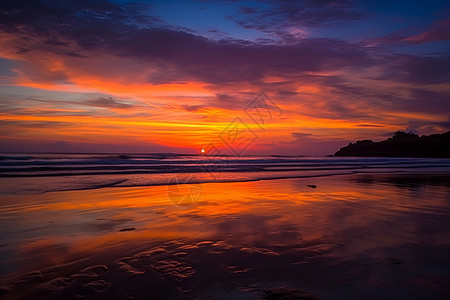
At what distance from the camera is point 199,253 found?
166 inches

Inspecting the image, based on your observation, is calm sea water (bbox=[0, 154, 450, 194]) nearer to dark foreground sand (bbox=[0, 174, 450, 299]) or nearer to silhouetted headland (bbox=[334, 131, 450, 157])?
dark foreground sand (bbox=[0, 174, 450, 299])

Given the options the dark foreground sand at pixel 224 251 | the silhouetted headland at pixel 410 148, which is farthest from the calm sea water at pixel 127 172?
the silhouetted headland at pixel 410 148

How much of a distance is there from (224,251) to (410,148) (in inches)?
3434

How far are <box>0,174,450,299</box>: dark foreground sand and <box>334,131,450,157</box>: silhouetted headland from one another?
7616cm

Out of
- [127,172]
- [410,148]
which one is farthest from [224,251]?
[410,148]

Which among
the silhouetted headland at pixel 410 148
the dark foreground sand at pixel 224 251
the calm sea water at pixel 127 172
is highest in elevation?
the silhouetted headland at pixel 410 148

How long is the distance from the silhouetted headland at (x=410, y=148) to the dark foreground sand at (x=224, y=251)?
76.2 metres

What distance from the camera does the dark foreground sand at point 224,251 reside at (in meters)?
3.10

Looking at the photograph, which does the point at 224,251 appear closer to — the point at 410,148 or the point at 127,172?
the point at 127,172

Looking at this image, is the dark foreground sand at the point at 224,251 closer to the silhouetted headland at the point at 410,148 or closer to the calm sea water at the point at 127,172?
the calm sea water at the point at 127,172

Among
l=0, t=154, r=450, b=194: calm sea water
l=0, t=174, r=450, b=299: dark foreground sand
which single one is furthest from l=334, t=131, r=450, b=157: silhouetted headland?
l=0, t=174, r=450, b=299: dark foreground sand

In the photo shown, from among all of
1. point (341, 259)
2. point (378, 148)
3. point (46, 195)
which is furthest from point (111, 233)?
point (378, 148)

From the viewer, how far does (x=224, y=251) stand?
430 centimetres

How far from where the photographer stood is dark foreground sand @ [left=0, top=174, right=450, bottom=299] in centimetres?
310
